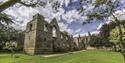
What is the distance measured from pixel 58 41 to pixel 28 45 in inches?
464

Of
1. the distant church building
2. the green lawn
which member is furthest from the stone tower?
the green lawn

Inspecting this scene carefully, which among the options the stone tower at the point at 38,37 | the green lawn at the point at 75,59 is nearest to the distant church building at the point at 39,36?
the stone tower at the point at 38,37

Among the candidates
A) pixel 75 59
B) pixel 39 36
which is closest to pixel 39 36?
pixel 39 36

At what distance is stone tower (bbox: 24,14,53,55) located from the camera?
46.8 m

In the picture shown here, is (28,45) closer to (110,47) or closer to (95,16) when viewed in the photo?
(110,47)

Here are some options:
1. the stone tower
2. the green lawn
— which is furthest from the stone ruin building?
the green lawn

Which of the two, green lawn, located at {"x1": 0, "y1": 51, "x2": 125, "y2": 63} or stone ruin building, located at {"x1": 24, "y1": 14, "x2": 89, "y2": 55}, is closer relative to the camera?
green lawn, located at {"x1": 0, "y1": 51, "x2": 125, "y2": 63}

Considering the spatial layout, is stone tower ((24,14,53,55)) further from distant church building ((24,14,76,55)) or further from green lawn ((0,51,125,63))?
green lawn ((0,51,125,63))

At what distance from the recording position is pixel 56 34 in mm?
57375

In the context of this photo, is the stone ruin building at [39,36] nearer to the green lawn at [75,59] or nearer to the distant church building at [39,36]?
the distant church building at [39,36]

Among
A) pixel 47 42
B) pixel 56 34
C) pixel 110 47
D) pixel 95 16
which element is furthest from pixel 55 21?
pixel 95 16

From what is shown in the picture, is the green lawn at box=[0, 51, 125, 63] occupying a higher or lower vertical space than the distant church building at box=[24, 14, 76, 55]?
lower

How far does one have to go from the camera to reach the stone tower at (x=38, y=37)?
154 feet

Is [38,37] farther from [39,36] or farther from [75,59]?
[75,59]
